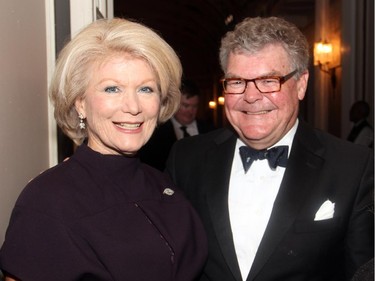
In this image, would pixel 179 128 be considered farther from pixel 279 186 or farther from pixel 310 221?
pixel 310 221

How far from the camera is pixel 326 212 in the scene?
1995 millimetres

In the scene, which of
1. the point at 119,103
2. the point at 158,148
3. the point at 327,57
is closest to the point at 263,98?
the point at 119,103

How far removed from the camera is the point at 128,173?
1.91 m

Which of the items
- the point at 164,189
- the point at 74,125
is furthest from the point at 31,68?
the point at 164,189

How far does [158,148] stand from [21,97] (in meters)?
2.66

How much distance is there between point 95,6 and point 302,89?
3.04 ft

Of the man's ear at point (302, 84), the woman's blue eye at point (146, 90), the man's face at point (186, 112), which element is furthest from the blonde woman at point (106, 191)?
the man's face at point (186, 112)

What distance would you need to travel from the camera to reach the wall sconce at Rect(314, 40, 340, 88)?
28.4 feet

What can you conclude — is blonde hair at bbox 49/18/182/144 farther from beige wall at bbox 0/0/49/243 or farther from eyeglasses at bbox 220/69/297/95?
eyeglasses at bbox 220/69/297/95

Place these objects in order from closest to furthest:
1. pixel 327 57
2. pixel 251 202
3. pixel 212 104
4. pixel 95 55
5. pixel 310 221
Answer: pixel 95 55, pixel 310 221, pixel 251 202, pixel 327 57, pixel 212 104

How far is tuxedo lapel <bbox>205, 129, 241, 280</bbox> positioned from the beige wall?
68cm

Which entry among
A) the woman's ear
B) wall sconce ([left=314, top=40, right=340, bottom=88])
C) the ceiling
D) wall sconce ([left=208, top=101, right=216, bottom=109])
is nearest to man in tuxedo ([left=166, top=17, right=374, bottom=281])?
the woman's ear

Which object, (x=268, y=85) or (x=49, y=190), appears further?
(x=268, y=85)

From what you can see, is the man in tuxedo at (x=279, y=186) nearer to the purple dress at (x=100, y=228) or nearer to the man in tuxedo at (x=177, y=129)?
the purple dress at (x=100, y=228)
